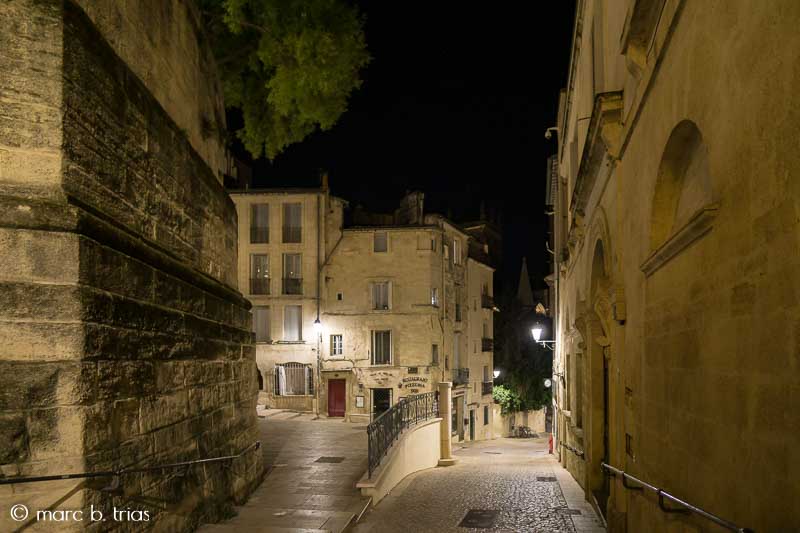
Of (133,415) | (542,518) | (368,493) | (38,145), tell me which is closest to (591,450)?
(542,518)

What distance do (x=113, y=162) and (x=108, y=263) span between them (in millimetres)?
941

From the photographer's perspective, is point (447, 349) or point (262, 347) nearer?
point (262, 347)

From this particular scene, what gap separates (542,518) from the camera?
10.1m

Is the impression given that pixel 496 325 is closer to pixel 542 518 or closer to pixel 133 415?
pixel 542 518

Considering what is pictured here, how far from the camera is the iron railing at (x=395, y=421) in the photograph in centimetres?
1211

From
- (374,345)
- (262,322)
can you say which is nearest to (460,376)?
(374,345)

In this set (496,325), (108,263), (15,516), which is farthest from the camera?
(496,325)

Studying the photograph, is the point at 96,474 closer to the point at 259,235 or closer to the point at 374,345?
the point at 374,345

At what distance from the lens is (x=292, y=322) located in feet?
106

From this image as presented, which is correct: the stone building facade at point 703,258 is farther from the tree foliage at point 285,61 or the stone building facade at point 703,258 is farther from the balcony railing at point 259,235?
the balcony railing at point 259,235

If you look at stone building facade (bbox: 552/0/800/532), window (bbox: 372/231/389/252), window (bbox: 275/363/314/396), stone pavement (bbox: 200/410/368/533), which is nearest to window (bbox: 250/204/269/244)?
window (bbox: 372/231/389/252)

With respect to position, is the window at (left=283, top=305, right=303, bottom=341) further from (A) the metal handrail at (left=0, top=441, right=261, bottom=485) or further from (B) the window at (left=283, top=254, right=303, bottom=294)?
(A) the metal handrail at (left=0, top=441, right=261, bottom=485)

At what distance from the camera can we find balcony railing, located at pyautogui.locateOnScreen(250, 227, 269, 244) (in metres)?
32.2

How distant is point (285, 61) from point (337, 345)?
73.1 feet
